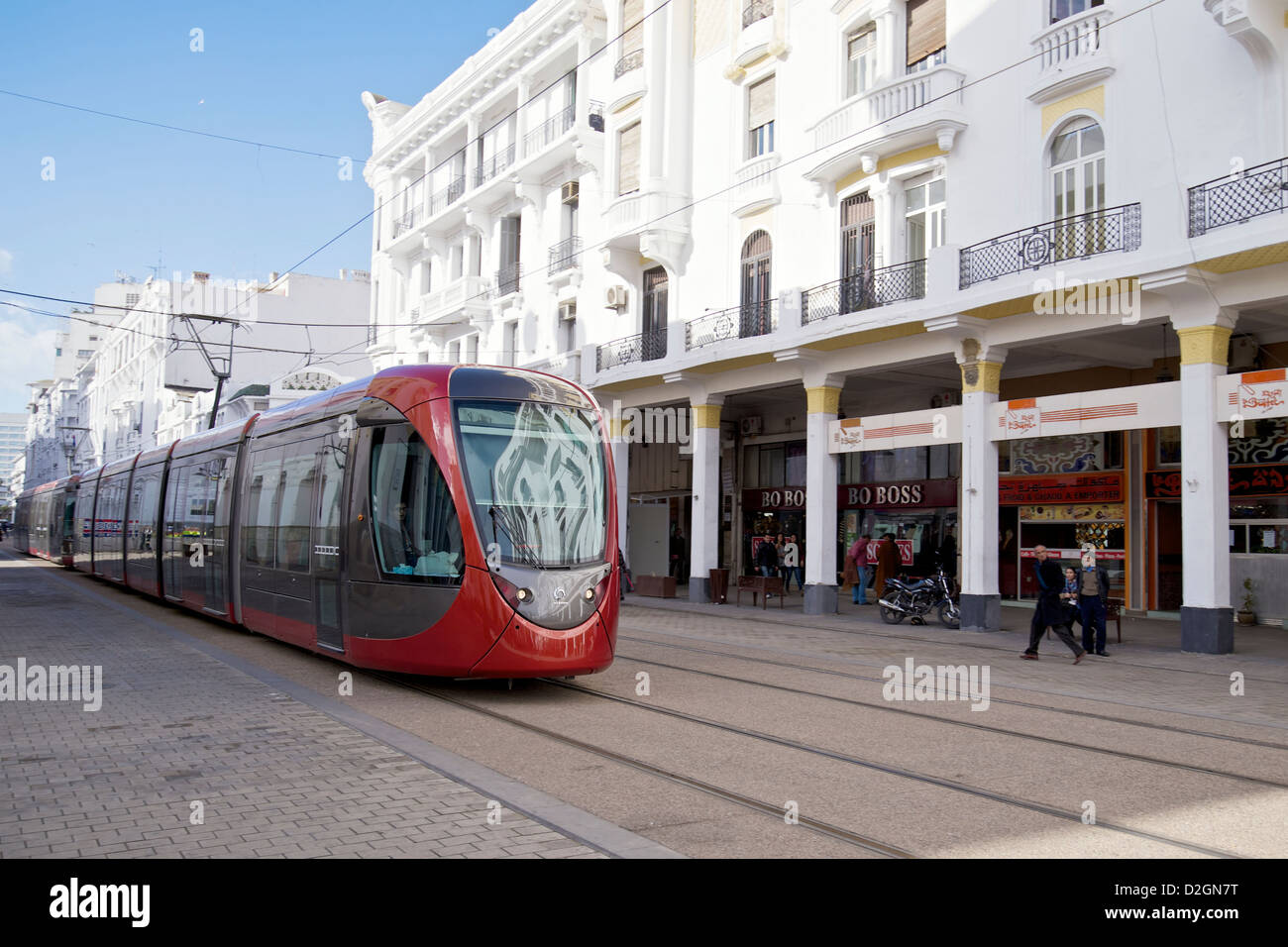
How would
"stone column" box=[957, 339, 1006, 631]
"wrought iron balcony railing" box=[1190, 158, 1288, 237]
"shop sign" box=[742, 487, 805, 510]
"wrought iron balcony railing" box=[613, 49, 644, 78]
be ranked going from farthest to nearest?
1. "shop sign" box=[742, 487, 805, 510]
2. "wrought iron balcony railing" box=[613, 49, 644, 78]
3. "stone column" box=[957, 339, 1006, 631]
4. "wrought iron balcony railing" box=[1190, 158, 1288, 237]

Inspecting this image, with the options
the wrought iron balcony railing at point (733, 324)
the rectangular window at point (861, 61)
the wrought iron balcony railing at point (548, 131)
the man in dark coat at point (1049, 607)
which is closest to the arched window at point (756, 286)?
the wrought iron balcony railing at point (733, 324)

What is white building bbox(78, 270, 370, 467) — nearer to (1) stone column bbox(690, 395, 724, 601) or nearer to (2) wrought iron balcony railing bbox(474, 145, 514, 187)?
(2) wrought iron balcony railing bbox(474, 145, 514, 187)

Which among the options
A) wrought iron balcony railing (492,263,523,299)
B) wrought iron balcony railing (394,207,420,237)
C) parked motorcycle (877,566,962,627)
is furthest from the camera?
wrought iron balcony railing (394,207,420,237)

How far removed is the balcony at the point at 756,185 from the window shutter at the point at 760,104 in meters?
1.07

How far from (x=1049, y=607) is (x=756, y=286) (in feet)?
39.1

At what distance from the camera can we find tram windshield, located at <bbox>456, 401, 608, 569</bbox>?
916cm

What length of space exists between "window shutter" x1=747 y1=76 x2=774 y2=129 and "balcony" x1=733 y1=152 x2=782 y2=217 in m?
1.07

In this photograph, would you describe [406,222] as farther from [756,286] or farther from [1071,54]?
[1071,54]

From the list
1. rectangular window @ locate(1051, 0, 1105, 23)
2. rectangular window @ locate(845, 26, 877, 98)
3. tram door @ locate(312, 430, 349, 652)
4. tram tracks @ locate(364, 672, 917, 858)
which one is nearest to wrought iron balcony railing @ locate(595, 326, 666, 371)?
rectangular window @ locate(845, 26, 877, 98)

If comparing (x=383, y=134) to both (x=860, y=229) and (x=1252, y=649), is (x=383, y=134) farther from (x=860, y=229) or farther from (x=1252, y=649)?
(x=1252, y=649)

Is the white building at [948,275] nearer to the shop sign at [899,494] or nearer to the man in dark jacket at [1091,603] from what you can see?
the shop sign at [899,494]

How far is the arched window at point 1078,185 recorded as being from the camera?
53.4 ft

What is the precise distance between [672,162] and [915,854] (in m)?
23.1
